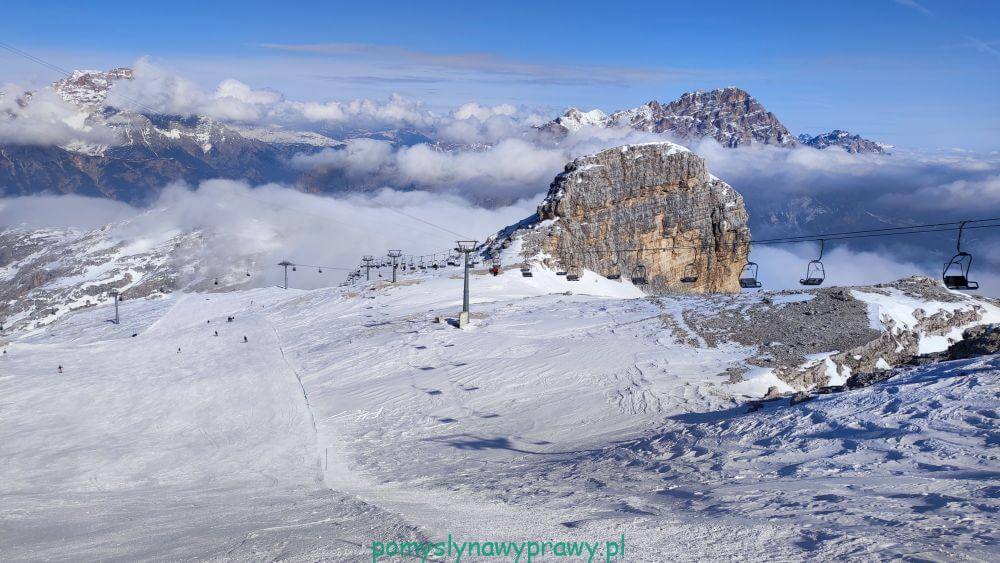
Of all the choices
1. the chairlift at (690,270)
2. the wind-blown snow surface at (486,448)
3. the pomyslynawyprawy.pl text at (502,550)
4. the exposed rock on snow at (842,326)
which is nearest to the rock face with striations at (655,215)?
the chairlift at (690,270)

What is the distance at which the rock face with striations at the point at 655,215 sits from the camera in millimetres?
101062

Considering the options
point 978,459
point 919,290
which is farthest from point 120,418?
point 919,290

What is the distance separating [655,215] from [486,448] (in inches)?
3463

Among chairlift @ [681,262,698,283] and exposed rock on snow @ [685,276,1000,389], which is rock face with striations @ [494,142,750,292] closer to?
chairlift @ [681,262,698,283]

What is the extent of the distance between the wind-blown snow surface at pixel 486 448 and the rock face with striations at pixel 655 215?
52.7 m

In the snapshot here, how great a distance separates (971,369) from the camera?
2192cm

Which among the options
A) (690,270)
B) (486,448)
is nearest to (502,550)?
(486,448)

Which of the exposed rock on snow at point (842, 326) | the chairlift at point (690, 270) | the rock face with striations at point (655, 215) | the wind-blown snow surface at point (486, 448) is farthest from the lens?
the chairlift at point (690, 270)

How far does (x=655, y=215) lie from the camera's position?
107 meters

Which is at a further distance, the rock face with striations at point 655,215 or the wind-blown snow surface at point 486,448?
the rock face with striations at point 655,215

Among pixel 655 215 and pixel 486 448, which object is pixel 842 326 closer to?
pixel 486 448

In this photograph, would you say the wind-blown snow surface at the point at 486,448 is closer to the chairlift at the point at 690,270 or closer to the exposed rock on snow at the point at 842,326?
the exposed rock on snow at the point at 842,326

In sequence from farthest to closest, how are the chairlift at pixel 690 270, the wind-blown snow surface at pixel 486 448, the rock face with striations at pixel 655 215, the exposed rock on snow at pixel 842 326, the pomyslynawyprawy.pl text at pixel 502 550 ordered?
the chairlift at pixel 690 270 < the rock face with striations at pixel 655 215 < the exposed rock on snow at pixel 842 326 < the wind-blown snow surface at pixel 486 448 < the pomyslynawyprawy.pl text at pixel 502 550

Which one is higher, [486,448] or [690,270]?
[690,270]
